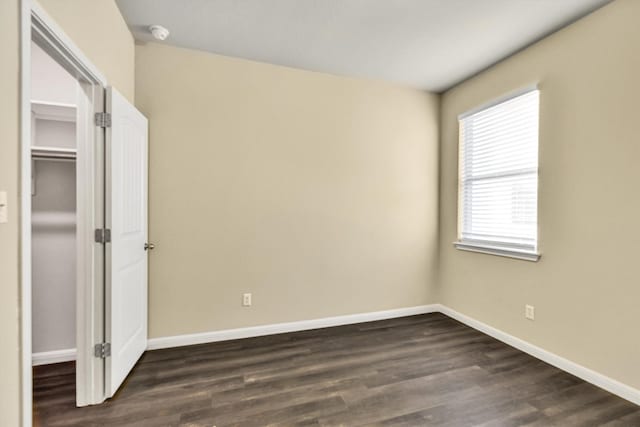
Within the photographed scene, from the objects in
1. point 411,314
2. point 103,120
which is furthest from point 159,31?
point 411,314

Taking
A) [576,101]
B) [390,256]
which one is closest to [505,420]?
[390,256]

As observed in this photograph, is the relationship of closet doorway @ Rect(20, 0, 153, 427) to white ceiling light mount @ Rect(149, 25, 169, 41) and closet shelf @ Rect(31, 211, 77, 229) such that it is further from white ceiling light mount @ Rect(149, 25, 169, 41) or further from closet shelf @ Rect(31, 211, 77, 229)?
white ceiling light mount @ Rect(149, 25, 169, 41)

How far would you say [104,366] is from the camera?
1.92m

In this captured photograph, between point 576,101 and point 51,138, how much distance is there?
4085 mm

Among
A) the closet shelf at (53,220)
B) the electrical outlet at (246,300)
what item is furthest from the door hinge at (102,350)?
the electrical outlet at (246,300)

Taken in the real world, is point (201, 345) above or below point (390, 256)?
below

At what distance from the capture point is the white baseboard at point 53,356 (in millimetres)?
2307

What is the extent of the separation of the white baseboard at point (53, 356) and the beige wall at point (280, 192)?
1.90 ft

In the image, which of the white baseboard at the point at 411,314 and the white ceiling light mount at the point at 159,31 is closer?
the white baseboard at the point at 411,314

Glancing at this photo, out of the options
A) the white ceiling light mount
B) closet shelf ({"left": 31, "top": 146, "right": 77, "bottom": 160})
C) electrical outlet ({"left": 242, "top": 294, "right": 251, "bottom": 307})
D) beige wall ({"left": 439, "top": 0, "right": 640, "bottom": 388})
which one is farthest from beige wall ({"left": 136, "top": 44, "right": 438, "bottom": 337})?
beige wall ({"left": 439, "top": 0, "right": 640, "bottom": 388})
